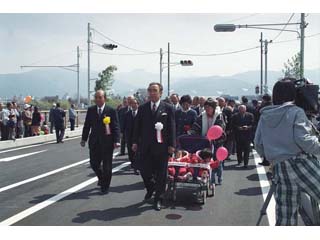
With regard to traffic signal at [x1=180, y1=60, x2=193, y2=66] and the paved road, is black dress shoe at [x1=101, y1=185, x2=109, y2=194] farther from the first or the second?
traffic signal at [x1=180, y1=60, x2=193, y2=66]

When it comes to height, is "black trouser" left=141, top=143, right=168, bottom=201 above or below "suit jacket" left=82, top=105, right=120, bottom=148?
below

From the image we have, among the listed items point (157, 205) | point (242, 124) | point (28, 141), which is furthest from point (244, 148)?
point (28, 141)

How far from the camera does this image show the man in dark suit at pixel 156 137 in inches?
253

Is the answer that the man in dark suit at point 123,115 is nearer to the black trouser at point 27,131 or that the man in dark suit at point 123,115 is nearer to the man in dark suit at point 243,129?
the man in dark suit at point 243,129

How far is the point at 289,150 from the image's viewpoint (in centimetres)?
394

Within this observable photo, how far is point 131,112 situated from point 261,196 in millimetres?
4230

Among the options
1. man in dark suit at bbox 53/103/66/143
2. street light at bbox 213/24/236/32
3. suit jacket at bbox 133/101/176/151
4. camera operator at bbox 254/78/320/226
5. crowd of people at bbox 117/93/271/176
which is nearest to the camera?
camera operator at bbox 254/78/320/226

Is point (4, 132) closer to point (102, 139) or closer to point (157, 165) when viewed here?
point (102, 139)

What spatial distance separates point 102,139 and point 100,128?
0.71ft

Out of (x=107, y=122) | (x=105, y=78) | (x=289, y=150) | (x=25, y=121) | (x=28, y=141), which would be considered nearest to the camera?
(x=289, y=150)

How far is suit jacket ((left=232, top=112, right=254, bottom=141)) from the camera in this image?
34.2ft

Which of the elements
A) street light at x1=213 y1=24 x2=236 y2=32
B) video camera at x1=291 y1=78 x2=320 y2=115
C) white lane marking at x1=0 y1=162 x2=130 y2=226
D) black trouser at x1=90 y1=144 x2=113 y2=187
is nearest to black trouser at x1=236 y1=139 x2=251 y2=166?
white lane marking at x1=0 y1=162 x2=130 y2=226

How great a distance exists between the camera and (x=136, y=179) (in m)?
8.82
